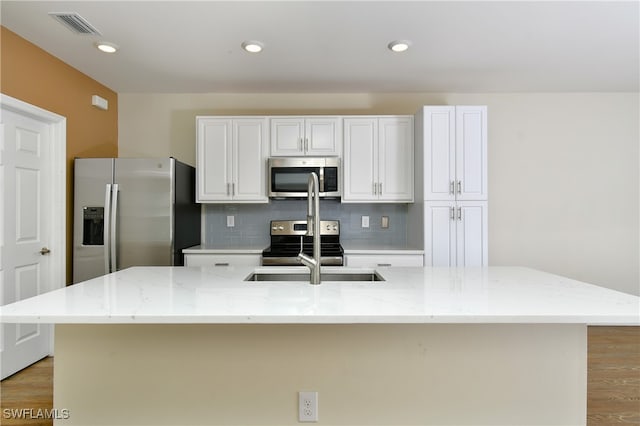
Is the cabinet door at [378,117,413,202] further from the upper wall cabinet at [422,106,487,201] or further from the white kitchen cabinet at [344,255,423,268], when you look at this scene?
the white kitchen cabinet at [344,255,423,268]

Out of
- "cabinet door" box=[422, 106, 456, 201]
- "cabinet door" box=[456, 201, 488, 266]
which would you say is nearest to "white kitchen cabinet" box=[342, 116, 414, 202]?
"cabinet door" box=[422, 106, 456, 201]

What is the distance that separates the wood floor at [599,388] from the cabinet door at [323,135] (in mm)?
2656

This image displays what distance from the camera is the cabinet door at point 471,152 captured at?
316 centimetres

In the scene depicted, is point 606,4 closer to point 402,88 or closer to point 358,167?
point 402,88

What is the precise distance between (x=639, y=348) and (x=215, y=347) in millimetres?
3605

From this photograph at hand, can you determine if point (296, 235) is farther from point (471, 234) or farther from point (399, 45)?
point (399, 45)

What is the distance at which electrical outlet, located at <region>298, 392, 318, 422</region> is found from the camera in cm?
150

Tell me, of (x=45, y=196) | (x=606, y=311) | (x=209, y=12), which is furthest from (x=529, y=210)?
(x=45, y=196)

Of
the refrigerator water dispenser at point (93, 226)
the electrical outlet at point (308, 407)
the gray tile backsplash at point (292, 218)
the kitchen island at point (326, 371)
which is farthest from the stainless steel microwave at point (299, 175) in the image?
the electrical outlet at point (308, 407)

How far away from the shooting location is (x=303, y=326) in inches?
59.5

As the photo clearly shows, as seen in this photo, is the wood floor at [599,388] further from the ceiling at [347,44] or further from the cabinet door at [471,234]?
the ceiling at [347,44]

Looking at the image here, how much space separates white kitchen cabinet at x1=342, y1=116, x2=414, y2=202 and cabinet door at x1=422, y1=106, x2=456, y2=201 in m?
0.27

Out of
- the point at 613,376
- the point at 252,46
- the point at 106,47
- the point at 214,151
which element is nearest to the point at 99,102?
the point at 106,47

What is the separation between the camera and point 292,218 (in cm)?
382
